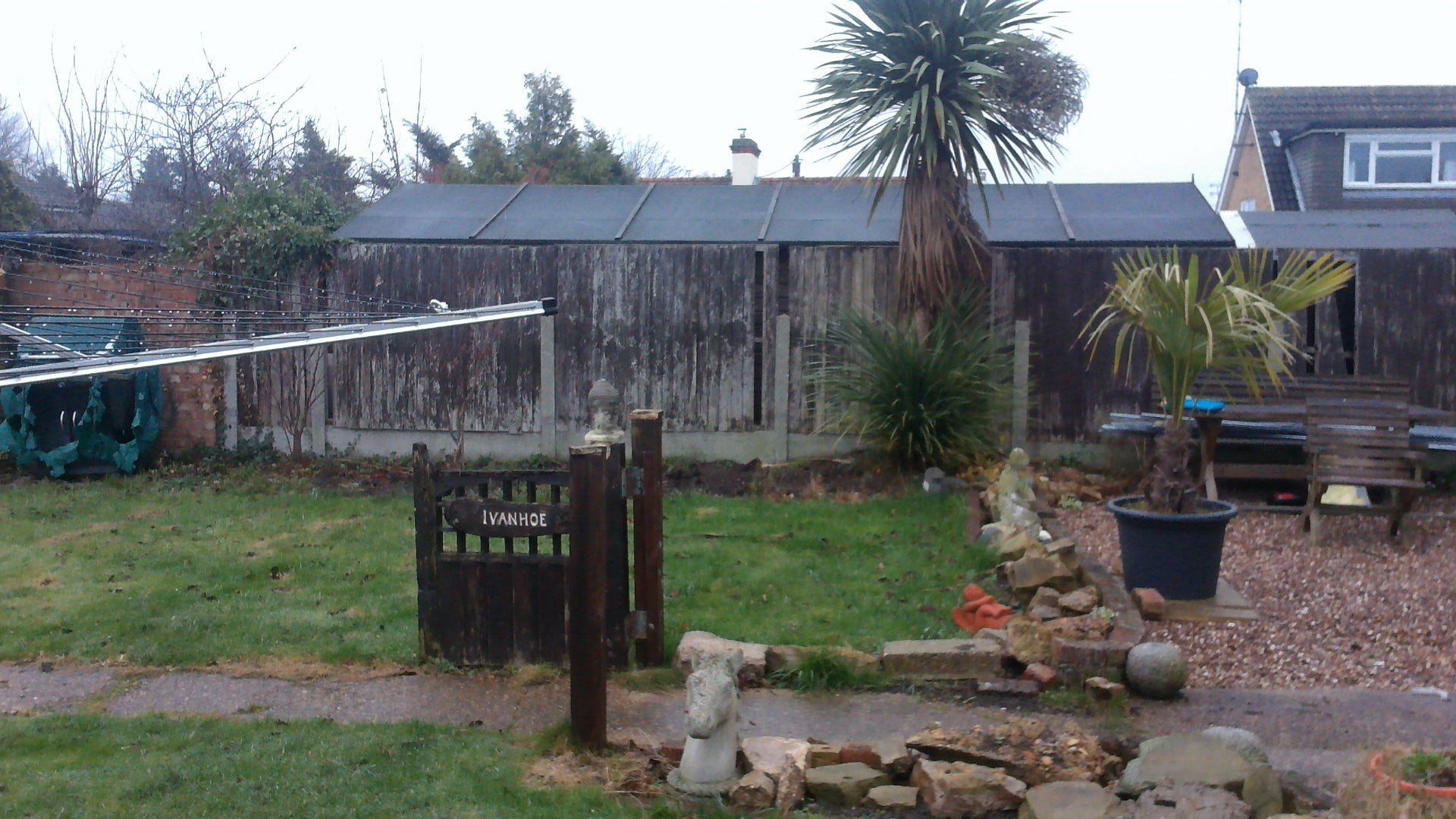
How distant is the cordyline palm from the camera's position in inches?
389

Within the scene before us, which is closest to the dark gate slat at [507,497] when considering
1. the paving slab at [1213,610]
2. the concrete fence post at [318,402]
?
the paving slab at [1213,610]

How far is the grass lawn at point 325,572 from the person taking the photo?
5.93 metres

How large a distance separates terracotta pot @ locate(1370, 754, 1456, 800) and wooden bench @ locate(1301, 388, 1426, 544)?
451 centimetres

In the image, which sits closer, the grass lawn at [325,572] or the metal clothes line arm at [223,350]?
the metal clothes line arm at [223,350]

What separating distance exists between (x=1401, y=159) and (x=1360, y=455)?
17.7m

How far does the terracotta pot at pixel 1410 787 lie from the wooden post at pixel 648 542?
300 centimetres

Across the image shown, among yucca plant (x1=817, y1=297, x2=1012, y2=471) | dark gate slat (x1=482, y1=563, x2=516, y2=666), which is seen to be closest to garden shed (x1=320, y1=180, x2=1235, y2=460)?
yucca plant (x1=817, y1=297, x2=1012, y2=471)

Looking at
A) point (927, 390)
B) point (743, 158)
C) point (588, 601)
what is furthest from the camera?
point (743, 158)

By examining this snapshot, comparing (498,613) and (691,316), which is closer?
(498,613)

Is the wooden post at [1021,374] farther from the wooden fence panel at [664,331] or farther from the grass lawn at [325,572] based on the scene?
the wooden fence panel at [664,331]

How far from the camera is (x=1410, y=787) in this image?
341 centimetres

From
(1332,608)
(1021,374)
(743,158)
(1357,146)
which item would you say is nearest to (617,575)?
(1332,608)

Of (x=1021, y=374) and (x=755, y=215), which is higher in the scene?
(x=755, y=215)

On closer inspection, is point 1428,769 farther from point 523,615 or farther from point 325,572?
point 325,572
